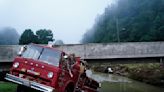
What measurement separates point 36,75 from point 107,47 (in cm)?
1899

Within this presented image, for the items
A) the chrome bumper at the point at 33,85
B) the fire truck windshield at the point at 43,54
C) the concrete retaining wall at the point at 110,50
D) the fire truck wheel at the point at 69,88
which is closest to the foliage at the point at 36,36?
the concrete retaining wall at the point at 110,50

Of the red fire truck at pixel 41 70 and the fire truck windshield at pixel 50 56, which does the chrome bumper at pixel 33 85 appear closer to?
the red fire truck at pixel 41 70

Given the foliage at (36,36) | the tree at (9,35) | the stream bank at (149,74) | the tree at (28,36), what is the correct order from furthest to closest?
1. the tree at (9,35)
2. the tree at (28,36)
3. the foliage at (36,36)
4. the stream bank at (149,74)

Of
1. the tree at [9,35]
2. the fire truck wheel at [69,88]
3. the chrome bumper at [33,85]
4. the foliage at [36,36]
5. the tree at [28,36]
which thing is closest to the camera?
the chrome bumper at [33,85]

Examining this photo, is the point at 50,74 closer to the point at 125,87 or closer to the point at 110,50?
the point at 110,50

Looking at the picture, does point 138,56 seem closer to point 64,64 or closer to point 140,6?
point 64,64

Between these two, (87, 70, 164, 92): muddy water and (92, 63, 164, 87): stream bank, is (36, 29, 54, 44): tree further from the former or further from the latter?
(87, 70, 164, 92): muddy water

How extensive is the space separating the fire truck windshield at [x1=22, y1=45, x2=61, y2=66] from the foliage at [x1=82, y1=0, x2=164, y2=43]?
89982 mm

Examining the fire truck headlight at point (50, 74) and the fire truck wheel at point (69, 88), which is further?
the fire truck wheel at point (69, 88)

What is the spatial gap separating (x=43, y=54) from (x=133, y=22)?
10926cm

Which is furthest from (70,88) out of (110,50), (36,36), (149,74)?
(36,36)

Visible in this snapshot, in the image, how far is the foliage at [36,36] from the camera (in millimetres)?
102625

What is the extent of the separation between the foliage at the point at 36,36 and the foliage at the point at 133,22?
21833 mm

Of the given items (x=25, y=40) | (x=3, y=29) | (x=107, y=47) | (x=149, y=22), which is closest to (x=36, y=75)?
(x=107, y=47)
